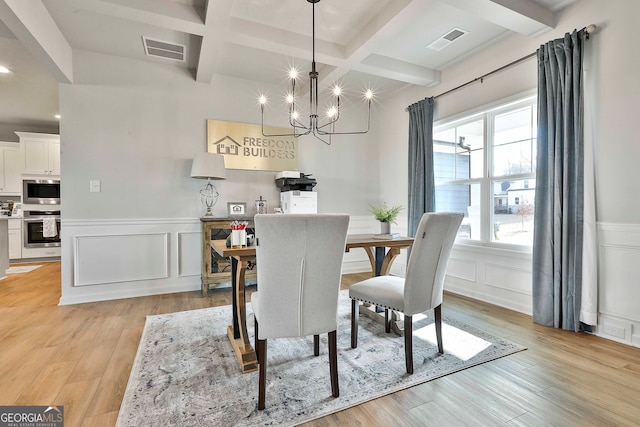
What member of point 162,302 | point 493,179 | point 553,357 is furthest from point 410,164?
point 162,302

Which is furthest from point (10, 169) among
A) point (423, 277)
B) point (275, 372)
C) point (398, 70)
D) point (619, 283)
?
point (619, 283)

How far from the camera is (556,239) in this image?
8.14 feet

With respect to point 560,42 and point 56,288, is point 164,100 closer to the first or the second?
point 56,288

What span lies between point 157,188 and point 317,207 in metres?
2.11

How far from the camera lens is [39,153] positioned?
19.1ft

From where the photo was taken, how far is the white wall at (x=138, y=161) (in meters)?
3.27

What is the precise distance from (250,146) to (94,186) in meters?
1.82

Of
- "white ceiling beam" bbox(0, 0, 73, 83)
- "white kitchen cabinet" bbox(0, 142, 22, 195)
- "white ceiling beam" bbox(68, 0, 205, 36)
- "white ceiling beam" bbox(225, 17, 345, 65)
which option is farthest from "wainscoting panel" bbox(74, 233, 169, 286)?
"white kitchen cabinet" bbox(0, 142, 22, 195)

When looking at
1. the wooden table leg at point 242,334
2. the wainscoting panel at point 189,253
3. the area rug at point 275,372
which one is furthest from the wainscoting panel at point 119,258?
the wooden table leg at point 242,334

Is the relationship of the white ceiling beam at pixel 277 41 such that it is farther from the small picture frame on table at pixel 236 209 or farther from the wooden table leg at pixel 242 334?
the wooden table leg at pixel 242 334

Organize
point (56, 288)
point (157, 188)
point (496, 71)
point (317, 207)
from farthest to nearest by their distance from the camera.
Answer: point (317, 207), point (56, 288), point (157, 188), point (496, 71)

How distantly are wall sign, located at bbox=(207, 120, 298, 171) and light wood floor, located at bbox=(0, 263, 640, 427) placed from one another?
2.13 m

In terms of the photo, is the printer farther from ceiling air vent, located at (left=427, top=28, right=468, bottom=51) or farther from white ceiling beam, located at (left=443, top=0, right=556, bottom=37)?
white ceiling beam, located at (left=443, top=0, right=556, bottom=37)

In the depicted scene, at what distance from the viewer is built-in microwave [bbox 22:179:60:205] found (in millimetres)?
5719
